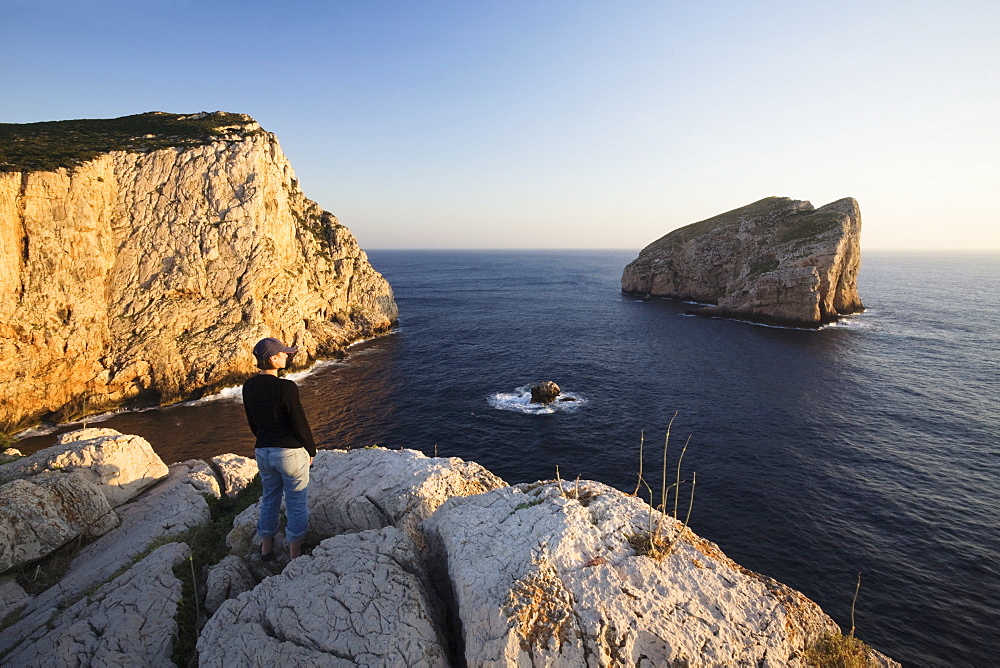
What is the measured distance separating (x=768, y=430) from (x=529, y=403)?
19.7m

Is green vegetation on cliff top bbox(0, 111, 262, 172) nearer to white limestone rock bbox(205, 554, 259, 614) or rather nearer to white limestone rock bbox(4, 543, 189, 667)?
white limestone rock bbox(4, 543, 189, 667)

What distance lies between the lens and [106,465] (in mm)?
11992

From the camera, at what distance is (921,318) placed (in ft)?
236

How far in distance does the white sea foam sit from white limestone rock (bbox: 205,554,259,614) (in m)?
30.0

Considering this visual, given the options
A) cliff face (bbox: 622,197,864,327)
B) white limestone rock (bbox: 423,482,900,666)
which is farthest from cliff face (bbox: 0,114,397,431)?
cliff face (bbox: 622,197,864,327)

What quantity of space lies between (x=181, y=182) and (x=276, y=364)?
170 ft

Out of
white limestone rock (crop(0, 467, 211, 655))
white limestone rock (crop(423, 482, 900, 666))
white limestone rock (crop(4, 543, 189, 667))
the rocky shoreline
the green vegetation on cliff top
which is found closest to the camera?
white limestone rock (crop(423, 482, 900, 666))

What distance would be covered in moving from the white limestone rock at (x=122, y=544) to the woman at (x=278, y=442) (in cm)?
342

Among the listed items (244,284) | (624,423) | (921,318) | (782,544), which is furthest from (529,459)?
(921,318)

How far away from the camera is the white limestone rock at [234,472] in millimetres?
12259

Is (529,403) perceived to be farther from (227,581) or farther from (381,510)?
(227,581)

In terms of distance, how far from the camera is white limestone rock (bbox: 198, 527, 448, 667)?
5.02 meters

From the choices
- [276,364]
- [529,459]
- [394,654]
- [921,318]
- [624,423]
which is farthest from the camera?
[921,318]

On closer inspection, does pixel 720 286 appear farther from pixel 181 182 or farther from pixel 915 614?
pixel 181 182
